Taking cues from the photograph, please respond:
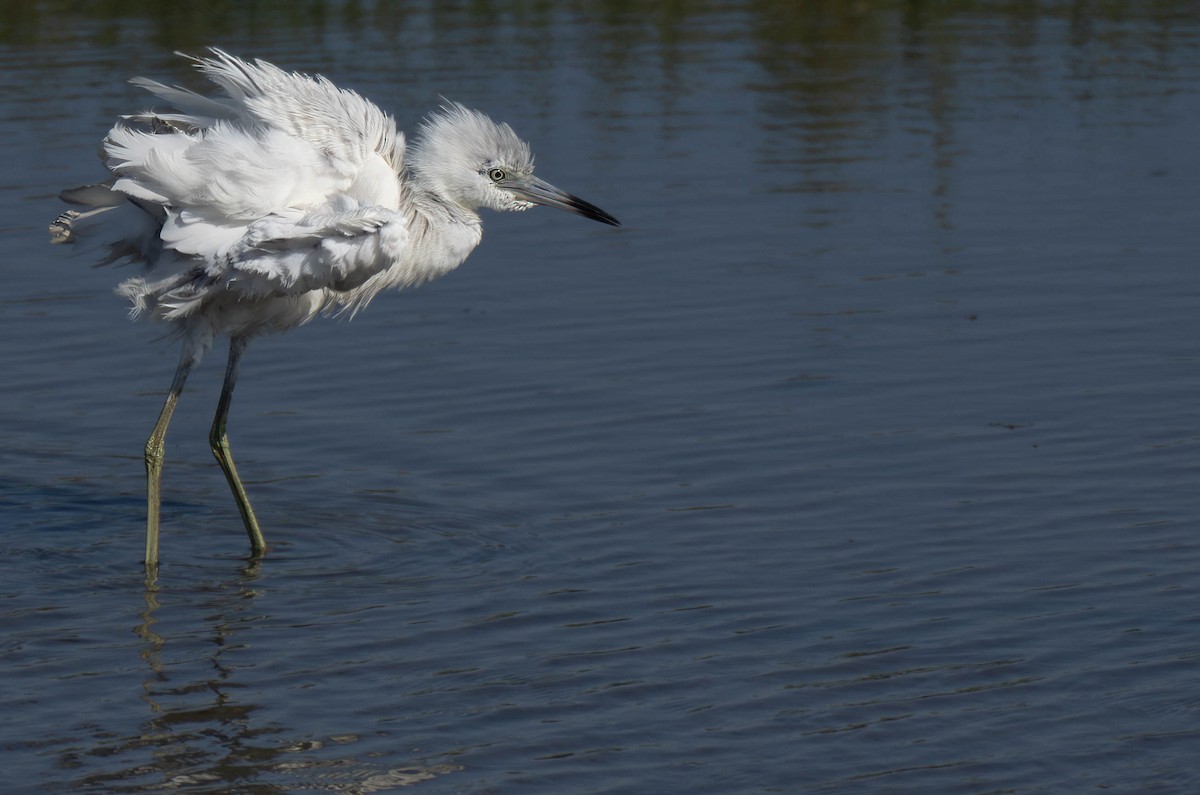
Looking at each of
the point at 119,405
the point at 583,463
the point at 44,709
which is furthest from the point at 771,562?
the point at 119,405

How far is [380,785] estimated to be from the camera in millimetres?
5566

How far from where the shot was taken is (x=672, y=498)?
806 cm

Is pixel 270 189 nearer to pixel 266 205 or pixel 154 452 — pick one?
pixel 266 205

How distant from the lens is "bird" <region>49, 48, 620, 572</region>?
7066 mm

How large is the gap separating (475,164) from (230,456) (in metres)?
1.57

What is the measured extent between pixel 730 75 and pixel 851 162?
4.10 meters

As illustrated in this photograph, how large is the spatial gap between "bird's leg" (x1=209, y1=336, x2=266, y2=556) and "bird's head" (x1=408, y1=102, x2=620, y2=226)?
1023mm

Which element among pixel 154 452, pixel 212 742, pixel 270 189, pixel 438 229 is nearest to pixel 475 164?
pixel 438 229

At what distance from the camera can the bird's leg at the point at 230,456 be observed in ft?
25.4

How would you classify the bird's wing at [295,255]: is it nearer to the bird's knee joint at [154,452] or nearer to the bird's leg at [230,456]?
the bird's leg at [230,456]

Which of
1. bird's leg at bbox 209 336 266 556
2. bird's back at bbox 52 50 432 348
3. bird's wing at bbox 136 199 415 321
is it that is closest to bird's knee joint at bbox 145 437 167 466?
bird's leg at bbox 209 336 266 556

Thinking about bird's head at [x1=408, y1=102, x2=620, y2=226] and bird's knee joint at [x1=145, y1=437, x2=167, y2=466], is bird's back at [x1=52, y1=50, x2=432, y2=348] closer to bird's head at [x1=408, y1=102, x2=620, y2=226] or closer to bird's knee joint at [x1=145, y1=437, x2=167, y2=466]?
bird's head at [x1=408, y1=102, x2=620, y2=226]

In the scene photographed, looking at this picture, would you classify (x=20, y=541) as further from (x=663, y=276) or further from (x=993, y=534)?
(x=663, y=276)

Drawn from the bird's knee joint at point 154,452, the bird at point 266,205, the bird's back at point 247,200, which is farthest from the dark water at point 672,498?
the bird's back at point 247,200
